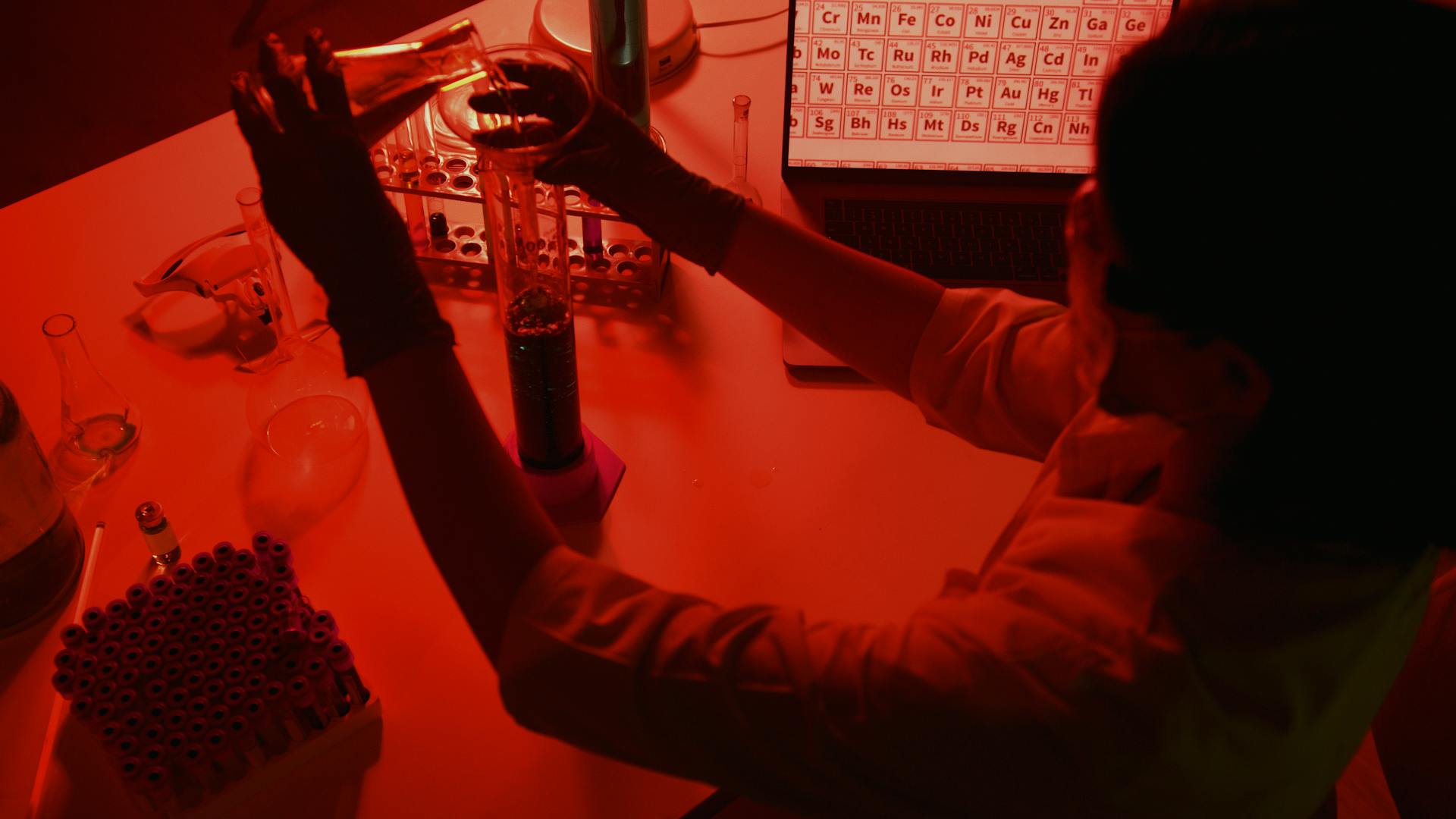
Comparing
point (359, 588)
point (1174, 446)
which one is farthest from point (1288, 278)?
point (359, 588)

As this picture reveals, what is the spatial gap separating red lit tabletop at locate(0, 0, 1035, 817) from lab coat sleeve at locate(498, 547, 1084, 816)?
0.36 ft

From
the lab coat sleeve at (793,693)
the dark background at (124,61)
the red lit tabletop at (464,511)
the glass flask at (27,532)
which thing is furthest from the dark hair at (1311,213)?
the dark background at (124,61)

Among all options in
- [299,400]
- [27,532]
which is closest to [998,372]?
[299,400]

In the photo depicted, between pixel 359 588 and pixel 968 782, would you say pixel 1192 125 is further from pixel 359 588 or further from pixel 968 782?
pixel 359 588

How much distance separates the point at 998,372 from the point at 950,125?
0.53 m

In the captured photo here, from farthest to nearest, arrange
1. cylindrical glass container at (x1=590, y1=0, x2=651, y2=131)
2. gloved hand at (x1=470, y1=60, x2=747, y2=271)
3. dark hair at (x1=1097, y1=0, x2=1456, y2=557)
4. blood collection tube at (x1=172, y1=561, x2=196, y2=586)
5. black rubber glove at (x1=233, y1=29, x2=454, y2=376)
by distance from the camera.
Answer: cylindrical glass container at (x1=590, y1=0, x2=651, y2=131) < gloved hand at (x1=470, y1=60, x2=747, y2=271) < blood collection tube at (x1=172, y1=561, x2=196, y2=586) < black rubber glove at (x1=233, y1=29, x2=454, y2=376) < dark hair at (x1=1097, y1=0, x2=1456, y2=557)

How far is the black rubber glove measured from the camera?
794mm

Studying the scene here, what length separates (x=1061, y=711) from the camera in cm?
69

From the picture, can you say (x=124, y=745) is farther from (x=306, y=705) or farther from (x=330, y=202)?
(x=330, y=202)

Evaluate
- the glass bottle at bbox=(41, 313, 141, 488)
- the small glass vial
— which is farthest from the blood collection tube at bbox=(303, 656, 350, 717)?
the glass bottle at bbox=(41, 313, 141, 488)

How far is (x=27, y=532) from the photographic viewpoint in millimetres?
958

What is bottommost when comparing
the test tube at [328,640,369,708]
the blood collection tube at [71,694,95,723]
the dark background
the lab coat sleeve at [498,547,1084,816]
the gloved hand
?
the dark background

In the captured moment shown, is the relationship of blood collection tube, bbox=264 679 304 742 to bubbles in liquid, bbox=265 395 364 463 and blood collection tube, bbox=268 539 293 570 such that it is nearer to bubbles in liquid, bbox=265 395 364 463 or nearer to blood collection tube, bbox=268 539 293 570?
blood collection tube, bbox=268 539 293 570

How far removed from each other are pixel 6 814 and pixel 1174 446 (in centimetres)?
92
